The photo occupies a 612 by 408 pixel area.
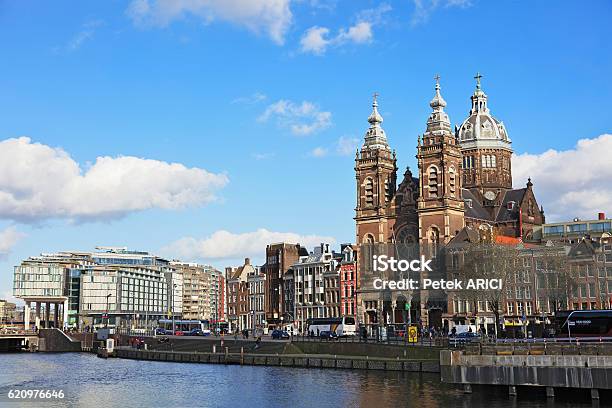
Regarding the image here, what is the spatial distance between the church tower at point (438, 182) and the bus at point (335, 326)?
72.8 feet

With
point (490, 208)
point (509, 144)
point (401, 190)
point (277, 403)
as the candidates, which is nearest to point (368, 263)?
point (401, 190)

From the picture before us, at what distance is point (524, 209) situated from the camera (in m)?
169

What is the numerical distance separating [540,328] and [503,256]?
1310 cm

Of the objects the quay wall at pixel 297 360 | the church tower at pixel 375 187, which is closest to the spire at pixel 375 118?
the church tower at pixel 375 187

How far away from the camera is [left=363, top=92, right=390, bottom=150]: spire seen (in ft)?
529

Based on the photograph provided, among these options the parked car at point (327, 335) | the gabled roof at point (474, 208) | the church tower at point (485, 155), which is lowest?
the parked car at point (327, 335)

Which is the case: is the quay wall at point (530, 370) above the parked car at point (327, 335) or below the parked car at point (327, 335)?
below

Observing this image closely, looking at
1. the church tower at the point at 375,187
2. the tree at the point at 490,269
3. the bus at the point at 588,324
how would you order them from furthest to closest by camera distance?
1. the church tower at the point at 375,187
2. the tree at the point at 490,269
3. the bus at the point at 588,324

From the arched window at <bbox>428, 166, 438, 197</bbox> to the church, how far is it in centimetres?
19

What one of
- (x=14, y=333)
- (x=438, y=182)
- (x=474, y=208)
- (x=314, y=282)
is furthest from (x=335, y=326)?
(x=14, y=333)

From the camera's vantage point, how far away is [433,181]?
150 m

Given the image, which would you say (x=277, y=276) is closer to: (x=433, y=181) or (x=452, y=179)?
(x=433, y=181)

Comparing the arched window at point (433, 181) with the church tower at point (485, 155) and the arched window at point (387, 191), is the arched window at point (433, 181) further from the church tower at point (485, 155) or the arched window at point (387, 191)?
the church tower at point (485, 155)

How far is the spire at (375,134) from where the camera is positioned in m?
161
